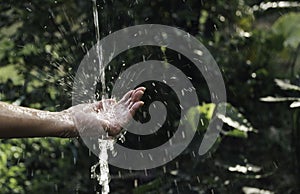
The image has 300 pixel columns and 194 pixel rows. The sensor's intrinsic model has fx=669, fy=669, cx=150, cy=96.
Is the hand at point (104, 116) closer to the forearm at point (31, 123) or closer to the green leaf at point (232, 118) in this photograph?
the forearm at point (31, 123)

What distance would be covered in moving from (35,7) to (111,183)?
3.11 feet

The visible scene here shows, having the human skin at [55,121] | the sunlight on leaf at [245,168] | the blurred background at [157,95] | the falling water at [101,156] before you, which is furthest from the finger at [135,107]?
the sunlight on leaf at [245,168]

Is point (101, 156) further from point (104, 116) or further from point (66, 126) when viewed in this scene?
point (66, 126)

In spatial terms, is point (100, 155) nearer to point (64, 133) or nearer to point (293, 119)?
point (293, 119)

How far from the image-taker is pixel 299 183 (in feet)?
10.4

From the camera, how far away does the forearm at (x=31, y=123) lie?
1.65 metres

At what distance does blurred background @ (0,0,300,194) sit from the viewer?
3049mm

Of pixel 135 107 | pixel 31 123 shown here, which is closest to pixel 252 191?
pixel 135 107

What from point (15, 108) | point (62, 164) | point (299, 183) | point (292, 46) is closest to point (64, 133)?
point (15, 108)

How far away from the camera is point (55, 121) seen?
5.76 ft

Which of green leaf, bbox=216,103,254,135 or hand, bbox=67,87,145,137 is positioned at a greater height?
green leaf, bbox=216,103,254,135

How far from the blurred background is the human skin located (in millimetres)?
979

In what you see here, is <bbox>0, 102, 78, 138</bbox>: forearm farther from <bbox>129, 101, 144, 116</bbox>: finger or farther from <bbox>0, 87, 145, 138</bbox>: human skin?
<bbox>129, 101, 144, 116</bbox>: finger

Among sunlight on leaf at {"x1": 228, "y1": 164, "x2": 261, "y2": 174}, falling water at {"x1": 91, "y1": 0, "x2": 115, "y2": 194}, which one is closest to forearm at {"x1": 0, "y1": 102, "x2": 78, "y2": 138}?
falling water at {"x1": 91, "y1": 0, "x2": 115, "y2": 194}
